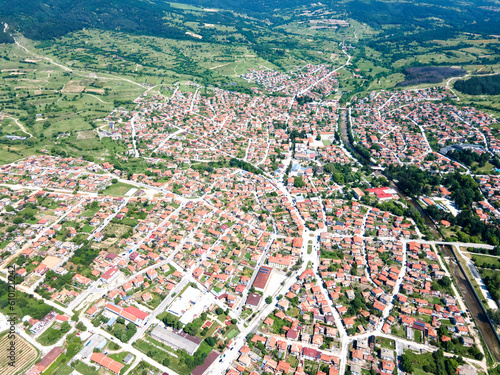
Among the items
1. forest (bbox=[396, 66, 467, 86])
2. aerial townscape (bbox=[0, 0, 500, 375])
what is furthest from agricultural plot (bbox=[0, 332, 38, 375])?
forest (bbox=[396, 66, 467, 86])

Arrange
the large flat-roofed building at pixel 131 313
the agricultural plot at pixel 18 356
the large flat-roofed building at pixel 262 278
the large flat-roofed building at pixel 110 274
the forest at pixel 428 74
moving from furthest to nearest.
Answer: the forest at pixel 428 74 < the large flat-roofed building at pixel 110 274 < the large flat-roofed building at pixel 262 278 < the large flat-roofed building at pixel 131 313 < the agricultural plot at pixel 18 356

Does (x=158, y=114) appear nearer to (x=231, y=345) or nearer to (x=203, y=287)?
(x=203, y=287)

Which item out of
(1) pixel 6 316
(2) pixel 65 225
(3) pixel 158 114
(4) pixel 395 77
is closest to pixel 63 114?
(3) pixel 158 114

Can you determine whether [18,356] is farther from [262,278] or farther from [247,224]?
[247,224]

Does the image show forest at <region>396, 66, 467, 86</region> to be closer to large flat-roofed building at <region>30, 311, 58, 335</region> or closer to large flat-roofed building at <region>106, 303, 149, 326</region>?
large flat-roofed building at <region>106, 303, 149, 326</region>

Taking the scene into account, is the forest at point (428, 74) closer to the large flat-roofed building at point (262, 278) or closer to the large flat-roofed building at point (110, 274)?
the large flat-roofed building at point (262, 278)

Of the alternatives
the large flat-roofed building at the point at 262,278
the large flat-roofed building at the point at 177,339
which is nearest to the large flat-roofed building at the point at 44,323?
the large flat-roofed building at the point at 177,339
